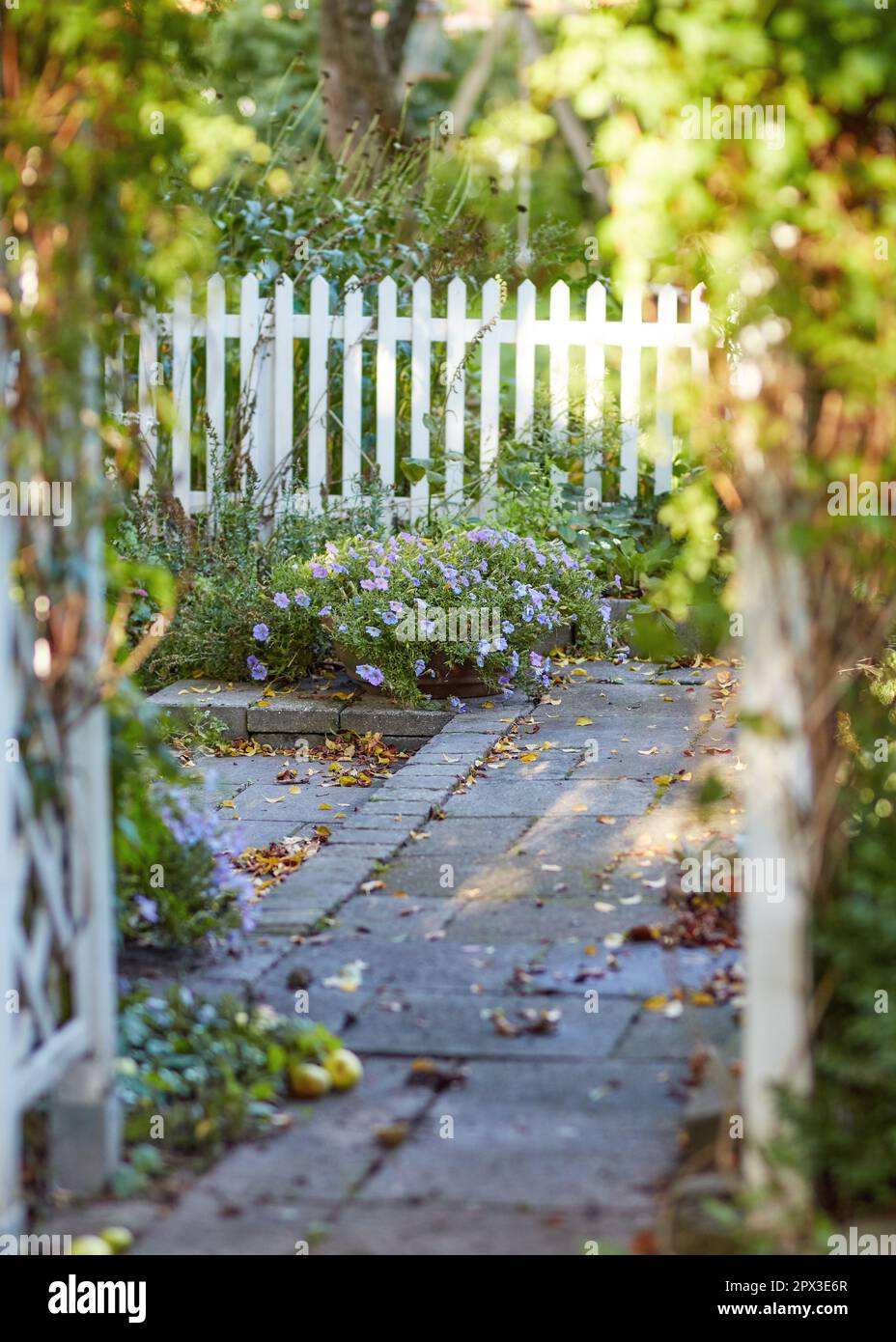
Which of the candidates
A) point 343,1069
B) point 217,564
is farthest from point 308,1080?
point 217,564

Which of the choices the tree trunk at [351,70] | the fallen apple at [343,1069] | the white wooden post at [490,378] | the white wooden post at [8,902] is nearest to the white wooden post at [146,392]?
the white wooden post at [490,378]

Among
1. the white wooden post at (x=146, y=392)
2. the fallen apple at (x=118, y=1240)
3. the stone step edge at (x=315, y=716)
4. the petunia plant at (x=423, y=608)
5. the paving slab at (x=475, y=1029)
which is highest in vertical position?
the white wooden post at (x=146, y=392)

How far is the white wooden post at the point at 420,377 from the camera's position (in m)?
7.44

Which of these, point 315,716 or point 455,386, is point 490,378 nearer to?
point 455,386

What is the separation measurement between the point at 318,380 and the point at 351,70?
447 cm

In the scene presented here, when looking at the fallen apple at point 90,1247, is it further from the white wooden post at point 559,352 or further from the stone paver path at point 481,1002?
the white wooden post at point 559,352

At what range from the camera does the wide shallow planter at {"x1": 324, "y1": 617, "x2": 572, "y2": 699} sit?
233 inches

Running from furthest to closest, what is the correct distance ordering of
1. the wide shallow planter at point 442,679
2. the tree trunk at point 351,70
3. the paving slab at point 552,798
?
the tree trunk at point 351,70, the wide shallow planter at point 442,679, the paving slab at point 552,798

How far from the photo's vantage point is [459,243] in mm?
8297

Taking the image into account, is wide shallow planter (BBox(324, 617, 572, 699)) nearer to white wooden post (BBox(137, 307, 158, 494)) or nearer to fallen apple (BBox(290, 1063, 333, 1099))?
white wooden post (BBox(137, 307, 158, 494))

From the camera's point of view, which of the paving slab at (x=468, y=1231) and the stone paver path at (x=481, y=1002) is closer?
the paving slab at (x=468, y=1231)

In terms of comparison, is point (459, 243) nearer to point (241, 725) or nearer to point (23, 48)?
point (241, 725)

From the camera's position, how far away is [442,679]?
234 inches

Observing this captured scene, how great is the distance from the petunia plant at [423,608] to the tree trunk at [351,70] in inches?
227
